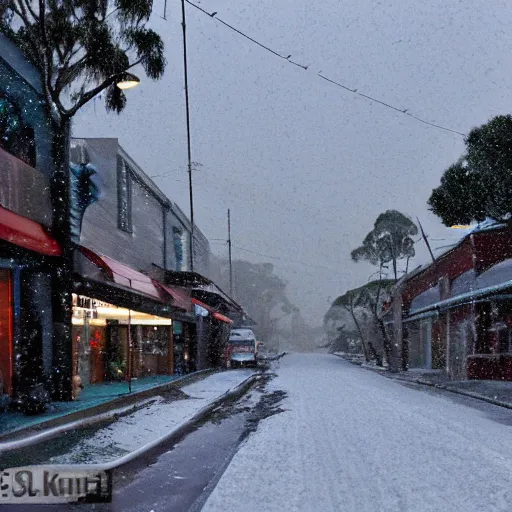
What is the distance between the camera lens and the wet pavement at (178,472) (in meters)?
6.20

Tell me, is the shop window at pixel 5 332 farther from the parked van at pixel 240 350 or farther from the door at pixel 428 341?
the door at pixel 428 341

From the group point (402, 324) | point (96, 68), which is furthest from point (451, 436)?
point (402, 324)

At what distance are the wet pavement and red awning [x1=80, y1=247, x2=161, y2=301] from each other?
157 inches

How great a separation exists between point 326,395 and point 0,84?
1133cm

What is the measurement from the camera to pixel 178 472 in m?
7.91

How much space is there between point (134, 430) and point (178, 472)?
3.57m

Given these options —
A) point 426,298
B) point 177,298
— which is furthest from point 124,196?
point 426,298

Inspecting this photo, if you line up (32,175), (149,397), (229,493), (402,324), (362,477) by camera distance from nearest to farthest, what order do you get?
(229,493), (362,477), (32,175), (149,397), (402,324)

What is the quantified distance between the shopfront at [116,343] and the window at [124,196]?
→ 2860mm

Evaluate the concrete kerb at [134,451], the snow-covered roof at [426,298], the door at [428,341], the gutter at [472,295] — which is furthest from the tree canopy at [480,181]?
the door at [428,341]

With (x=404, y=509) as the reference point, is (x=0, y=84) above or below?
above

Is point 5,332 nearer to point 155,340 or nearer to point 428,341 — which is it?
point 155,340

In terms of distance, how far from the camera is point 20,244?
10.9 m

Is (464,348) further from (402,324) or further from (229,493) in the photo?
(229,493)
